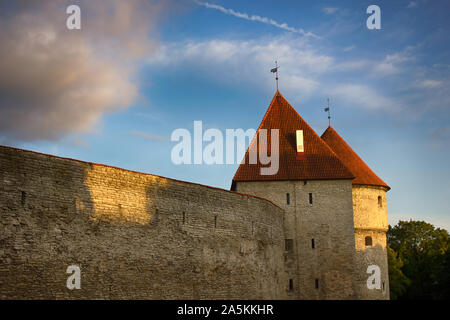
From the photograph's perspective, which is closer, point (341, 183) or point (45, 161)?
point (45, 161)

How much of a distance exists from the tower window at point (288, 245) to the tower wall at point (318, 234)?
56mm

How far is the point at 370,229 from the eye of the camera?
26.8m

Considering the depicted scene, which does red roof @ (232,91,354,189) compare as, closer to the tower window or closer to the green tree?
the tower window

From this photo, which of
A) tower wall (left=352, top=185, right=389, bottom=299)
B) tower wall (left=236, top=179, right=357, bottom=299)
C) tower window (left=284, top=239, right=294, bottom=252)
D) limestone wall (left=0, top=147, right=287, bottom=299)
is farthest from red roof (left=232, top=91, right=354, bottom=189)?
limestone wall (left=0, top=147, right=287, bottom=299)

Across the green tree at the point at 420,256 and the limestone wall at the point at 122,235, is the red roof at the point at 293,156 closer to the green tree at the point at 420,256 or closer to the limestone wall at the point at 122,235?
the limestone wall at the point at 122,235

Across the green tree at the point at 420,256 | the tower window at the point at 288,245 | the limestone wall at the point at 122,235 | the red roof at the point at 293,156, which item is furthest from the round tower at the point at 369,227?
the green tree at the point at 420,256

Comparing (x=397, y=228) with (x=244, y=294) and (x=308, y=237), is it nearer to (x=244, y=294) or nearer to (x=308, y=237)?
(x=308, y=237)

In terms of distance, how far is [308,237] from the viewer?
2389 centimetres

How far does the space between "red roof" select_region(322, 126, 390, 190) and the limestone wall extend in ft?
29.2

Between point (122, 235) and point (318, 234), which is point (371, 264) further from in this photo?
point (122, 235)

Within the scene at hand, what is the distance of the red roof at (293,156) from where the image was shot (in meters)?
24.7
